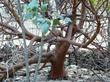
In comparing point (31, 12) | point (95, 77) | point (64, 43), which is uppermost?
point (31, 12)

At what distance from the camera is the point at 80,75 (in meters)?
3.94

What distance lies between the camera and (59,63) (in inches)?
146

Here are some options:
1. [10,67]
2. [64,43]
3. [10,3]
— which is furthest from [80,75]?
[10,3]

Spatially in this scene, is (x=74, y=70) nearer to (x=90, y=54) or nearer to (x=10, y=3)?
(x=90, y=54)

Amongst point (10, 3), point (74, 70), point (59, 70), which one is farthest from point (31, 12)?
point (74, 70)

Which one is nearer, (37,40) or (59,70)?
(37,40)

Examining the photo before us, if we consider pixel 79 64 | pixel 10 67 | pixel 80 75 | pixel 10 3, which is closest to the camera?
pixel 10 3

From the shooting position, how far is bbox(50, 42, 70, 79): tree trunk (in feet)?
11.8

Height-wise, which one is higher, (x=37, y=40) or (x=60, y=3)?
(x=60, y=3)

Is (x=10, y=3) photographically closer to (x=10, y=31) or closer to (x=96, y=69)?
(x=10, y=31)

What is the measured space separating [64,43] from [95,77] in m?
0.56

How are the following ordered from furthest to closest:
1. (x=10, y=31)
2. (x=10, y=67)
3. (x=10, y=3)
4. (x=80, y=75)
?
(x=80, y=75)
(x=10, y=31)
(x=10, y=67)
(x=10, y=3)

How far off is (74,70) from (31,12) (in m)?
2.52

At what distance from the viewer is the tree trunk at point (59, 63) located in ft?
11.8
